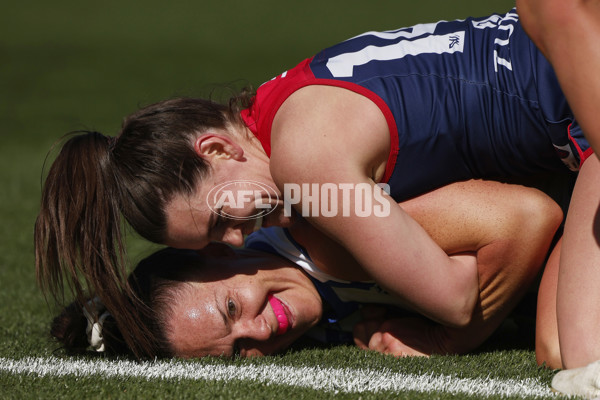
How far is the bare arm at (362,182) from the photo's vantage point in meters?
2.56

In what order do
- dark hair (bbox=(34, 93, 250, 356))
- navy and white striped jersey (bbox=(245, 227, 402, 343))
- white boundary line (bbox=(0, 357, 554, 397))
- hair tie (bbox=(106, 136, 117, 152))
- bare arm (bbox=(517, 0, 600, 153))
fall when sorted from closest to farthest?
bare arm (bbox=(517, 0, 600, 153)), white boundary line (bbox=(0, 357, 554, 397)), dark hair (bbox=(34, 93, 250, 356)), hair tie (bbox=(106, 136, 117, 152)), navy and white striped jersey (bbox=(245, 227, 402, 343))

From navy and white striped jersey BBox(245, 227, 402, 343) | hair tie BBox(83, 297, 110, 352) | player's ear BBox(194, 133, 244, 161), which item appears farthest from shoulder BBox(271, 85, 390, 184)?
hair tie BBox(83, 297, 110, 352)

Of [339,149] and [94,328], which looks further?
[94,328]

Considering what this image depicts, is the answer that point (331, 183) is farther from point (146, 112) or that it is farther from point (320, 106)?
point (146, 112)

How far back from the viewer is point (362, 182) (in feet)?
8.46

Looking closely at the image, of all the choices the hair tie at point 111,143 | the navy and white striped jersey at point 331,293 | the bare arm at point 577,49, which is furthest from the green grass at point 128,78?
the bare arm at point 577,49

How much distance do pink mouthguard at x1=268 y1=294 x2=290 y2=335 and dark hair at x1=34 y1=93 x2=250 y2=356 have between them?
0.46m

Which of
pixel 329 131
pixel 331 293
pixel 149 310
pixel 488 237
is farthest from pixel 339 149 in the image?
pixel 149 310

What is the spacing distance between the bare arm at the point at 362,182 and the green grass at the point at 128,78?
10.2 inches

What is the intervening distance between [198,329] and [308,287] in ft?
1.63

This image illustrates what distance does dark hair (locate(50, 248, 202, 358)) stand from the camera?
2822 mm

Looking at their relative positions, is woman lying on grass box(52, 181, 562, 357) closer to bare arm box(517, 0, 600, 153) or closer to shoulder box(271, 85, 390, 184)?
shoulder box(271, 85, 390, 184)

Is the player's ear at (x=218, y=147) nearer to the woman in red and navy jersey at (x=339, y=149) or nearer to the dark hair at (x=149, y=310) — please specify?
the woman in red and navy jersey at (x=339, y=149)

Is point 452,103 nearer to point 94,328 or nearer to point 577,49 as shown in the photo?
point 577,49
